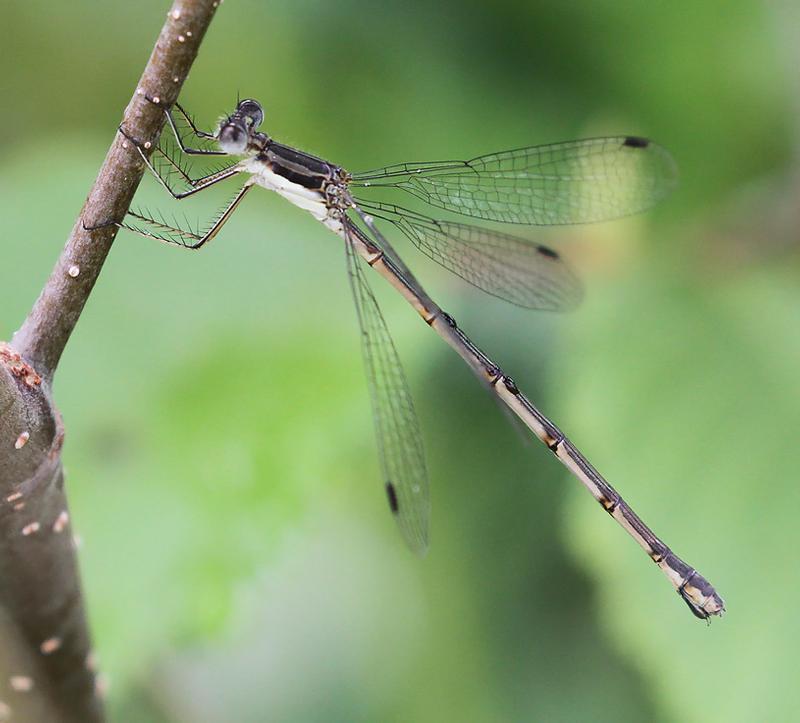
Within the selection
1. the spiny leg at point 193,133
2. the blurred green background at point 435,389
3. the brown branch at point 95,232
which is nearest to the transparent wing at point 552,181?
the blurred green background at point 435,389

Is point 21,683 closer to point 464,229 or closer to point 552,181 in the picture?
point 464,229

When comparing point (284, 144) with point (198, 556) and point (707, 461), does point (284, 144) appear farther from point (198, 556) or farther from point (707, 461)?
point (707, 461)

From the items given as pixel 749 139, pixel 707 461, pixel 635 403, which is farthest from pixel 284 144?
pixel 749 139

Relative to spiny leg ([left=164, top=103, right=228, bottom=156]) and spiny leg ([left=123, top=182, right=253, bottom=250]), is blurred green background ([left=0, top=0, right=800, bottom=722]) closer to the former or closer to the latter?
spiny leg ([left=123, top=182, right=253, bottom=250])

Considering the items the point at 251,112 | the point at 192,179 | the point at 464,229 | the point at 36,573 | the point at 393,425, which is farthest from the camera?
the point at 464,229

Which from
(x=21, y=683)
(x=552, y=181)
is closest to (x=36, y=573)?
(x=21, y=683)

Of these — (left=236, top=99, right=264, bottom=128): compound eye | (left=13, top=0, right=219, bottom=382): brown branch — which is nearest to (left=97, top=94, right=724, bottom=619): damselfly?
(left=236, top=99, right=264, bottom=128): compound eye

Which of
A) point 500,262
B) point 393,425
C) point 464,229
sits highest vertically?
point 464,229

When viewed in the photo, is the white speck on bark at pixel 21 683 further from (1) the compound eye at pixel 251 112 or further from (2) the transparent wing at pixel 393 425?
(1) the compound eye at pixel 251 112
